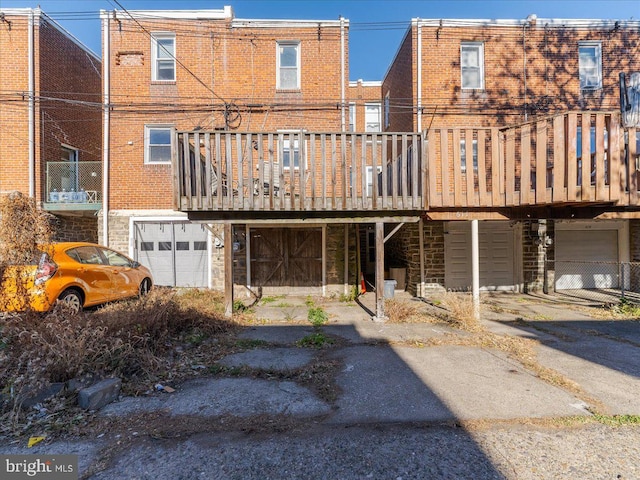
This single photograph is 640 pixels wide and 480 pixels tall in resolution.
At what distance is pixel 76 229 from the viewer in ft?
37.9

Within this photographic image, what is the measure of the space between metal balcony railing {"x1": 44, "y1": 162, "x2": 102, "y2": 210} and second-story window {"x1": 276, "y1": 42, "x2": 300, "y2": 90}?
6484 mm

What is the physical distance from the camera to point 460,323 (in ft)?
20.7

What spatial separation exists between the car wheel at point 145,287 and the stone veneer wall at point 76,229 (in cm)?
444

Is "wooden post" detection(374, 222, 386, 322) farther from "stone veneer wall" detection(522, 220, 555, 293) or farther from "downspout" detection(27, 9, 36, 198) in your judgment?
"downspout" detection(27, 9, 36, 198)

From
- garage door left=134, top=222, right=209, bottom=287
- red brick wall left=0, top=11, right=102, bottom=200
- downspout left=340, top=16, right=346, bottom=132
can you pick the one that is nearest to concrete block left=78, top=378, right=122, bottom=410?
garage door left=134, top=222, right=209, bottom=287

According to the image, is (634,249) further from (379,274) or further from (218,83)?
(218,83)

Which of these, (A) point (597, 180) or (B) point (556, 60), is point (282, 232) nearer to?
(A) point (597, 180)

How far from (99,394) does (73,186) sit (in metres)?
9.88

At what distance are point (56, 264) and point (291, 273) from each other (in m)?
5.60

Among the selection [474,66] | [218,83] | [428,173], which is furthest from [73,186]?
[474,66]

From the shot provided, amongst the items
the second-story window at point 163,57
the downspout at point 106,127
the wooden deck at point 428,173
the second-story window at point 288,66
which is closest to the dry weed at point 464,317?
the wooden deck at point 428,173

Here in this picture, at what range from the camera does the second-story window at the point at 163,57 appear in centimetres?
1075

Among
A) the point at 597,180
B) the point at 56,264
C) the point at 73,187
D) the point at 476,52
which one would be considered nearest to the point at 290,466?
the point at 56,264

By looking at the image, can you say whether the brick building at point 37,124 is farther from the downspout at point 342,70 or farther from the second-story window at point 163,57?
the downspout at point 342,70
